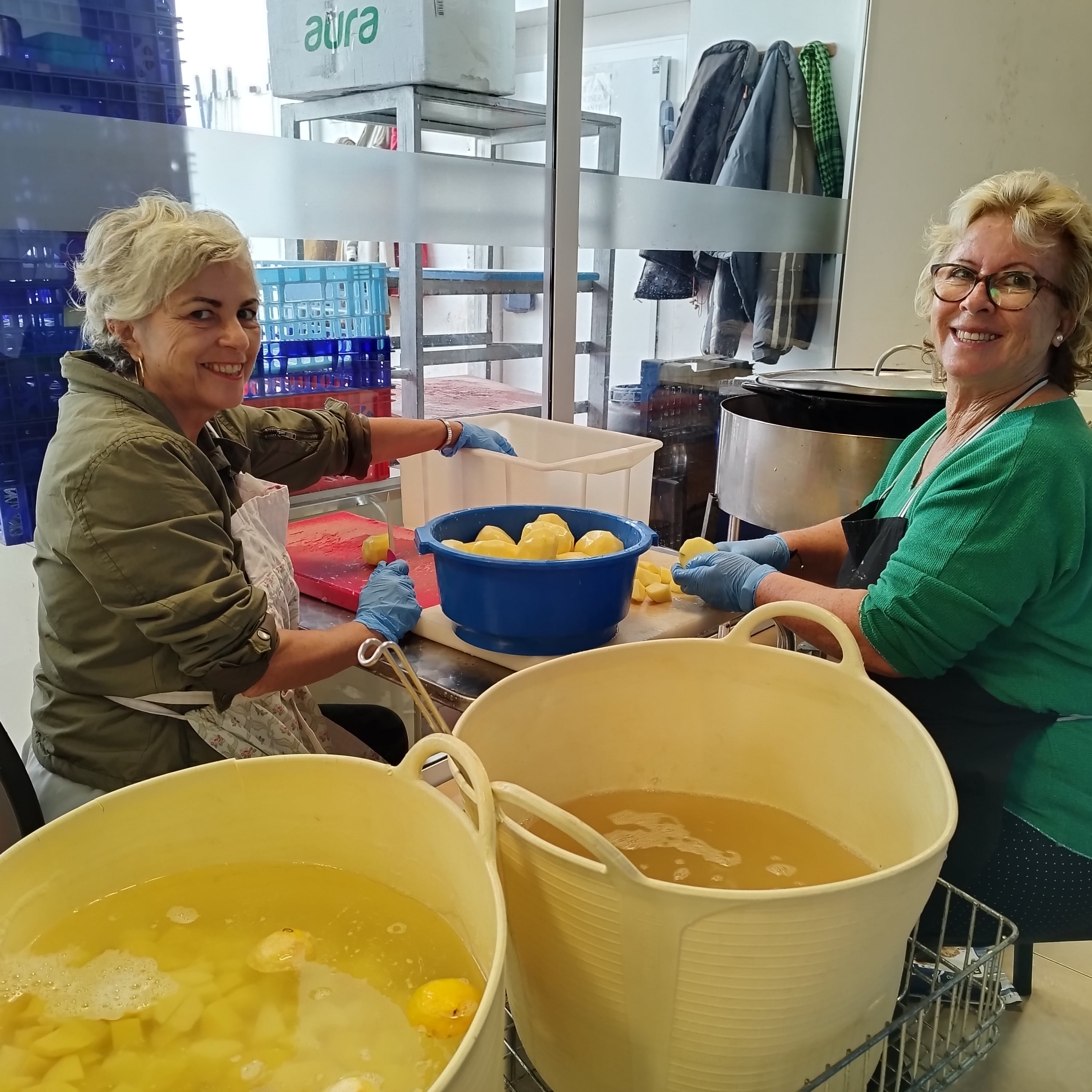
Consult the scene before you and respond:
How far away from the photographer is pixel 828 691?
0.91 meters

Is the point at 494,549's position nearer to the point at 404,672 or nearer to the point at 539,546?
the point at 539,546

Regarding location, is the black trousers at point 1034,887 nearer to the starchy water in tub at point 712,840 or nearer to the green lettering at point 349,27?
the starchy water in tub at point 712,840

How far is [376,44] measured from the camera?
2.04m

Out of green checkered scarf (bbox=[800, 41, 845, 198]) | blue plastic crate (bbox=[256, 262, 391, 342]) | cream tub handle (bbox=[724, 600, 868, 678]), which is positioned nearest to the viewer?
cream tub handle (bbox=[724, 600, 868, 678])

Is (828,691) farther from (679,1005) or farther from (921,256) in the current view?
(921,256)

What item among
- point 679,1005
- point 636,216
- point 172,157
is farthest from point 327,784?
point 636,216

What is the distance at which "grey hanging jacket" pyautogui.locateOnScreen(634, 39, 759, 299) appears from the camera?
3002 millimetres

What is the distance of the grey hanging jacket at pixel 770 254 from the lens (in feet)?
10.00

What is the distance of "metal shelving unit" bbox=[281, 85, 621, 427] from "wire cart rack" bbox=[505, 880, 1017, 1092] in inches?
68.5

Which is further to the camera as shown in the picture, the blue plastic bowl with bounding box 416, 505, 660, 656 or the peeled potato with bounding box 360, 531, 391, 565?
the peeled potato with bounding box 360, 531, 391, 565

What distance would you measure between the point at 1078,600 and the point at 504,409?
1.72 meters

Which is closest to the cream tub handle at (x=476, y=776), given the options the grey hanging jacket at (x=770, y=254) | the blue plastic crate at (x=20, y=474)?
the blue plastic crate at (x=20, y=474)

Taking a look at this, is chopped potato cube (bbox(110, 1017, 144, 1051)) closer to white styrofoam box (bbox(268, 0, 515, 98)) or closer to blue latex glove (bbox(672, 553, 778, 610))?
blue latex glove (bbox(672, 553, 778, 610))

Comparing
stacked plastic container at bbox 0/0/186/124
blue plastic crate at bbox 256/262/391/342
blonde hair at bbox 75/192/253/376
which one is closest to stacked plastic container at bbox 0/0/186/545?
stacked plastic container at bbox 0/0/186/124
